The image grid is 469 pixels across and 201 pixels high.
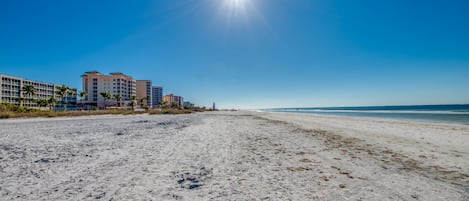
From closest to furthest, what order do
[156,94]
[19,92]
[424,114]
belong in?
1. [424,114]
2. [19,92]
3. [156,94]

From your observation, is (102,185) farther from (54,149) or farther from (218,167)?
(54,149)

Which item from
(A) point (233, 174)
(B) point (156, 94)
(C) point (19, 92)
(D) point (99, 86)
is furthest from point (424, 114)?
(B) point (156, 94)

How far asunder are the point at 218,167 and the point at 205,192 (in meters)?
1.50

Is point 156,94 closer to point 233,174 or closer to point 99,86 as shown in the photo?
point 99,86

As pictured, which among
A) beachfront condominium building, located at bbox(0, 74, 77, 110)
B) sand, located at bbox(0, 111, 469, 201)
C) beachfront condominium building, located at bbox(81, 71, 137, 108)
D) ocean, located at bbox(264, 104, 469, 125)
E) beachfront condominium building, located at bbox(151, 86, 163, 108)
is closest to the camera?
sand, located at bbox(0, 111, 469, 201)

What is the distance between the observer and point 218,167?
496cm

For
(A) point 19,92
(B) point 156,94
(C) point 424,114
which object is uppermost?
(B) point 156,94

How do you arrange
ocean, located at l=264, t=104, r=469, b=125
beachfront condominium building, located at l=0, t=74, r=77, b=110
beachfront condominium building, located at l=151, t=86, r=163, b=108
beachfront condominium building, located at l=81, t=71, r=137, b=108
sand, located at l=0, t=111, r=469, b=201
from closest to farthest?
1. sand, located at l=0, t=111, r=469, b=201
2. ocean, located at l=264, t=104, r=469, b=125
3. beachfront condominium building, located at l=0, t=74, r=77, b=110
4. beachfront condominium building, located at l=81, t=71, r=137, b=108
5. beachfront condominium building, located at l=151, t=86, r=163, b=108

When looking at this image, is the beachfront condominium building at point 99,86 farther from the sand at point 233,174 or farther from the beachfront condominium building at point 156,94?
the sand at point 233,174

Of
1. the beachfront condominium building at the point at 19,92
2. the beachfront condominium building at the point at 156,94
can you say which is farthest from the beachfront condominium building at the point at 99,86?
the beachfront condominium building at the point at 156,94

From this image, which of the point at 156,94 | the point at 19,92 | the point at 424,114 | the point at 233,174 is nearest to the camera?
the point at 233,174

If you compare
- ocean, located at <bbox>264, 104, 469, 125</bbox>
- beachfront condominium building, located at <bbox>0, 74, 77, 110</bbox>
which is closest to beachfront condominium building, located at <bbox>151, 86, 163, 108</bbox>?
beachfront condominium building, located at <bbox>0, 74, 77, 110</bbox>

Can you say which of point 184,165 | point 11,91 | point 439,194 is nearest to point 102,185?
point 184,165

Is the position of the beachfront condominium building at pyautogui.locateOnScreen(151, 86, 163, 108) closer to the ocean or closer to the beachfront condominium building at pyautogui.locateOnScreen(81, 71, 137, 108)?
the beachfront condominium building at pyautogui.locateOnScreen(81, 71, 137, 108)
